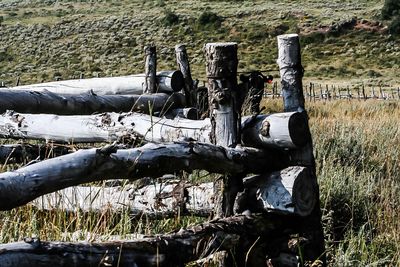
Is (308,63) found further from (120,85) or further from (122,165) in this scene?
(122,165)

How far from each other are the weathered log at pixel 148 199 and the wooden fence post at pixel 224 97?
184 mm

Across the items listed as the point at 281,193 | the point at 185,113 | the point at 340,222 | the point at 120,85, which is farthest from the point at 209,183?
the point at 120,85

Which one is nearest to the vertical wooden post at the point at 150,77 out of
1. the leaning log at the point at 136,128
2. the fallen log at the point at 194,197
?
the leaning log at the point at 136,128

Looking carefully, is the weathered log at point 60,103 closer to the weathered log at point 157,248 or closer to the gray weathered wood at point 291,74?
the gray weathered wood at point 291,74

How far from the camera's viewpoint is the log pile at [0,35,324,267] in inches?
114

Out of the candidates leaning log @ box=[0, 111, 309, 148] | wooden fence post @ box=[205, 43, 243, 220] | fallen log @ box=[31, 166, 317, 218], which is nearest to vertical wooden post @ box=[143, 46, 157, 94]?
leaning log @ box=[0, 111, 309, 148]

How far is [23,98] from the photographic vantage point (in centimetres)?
552

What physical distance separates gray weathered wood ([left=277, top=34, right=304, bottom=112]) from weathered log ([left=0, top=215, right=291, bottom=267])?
70cm

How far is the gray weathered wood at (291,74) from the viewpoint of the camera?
425 centimetres

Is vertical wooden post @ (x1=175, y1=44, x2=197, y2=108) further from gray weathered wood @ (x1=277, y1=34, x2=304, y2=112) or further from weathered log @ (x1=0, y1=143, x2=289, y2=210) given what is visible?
weathered log @ (x1=0, y1=143, x2=289, y2=210)

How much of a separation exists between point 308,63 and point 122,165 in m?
37.7

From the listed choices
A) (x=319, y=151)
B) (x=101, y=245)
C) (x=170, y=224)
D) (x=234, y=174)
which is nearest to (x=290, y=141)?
(x=234, y=174)

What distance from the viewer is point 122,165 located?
3.22 m

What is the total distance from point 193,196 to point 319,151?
3.18m
